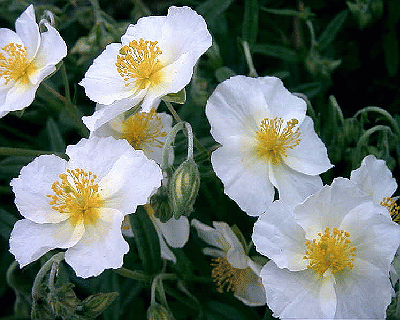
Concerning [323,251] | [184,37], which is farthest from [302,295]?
[184,37]

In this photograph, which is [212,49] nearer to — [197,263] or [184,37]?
[184,37]

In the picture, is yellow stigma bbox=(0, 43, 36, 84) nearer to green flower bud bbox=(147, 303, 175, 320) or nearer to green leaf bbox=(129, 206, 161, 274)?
green leaf bbox=(129, 206, 161, 274)

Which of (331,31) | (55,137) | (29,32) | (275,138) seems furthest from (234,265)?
(331,31)

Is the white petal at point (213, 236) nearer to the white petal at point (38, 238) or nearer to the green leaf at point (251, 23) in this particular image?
the white petal at point (38, 238)

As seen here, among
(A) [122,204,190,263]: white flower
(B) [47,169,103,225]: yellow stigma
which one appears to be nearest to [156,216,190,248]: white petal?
(A) [122,204,190,263]: white flower

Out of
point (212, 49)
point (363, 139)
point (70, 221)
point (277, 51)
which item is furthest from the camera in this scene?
point (277, 51)

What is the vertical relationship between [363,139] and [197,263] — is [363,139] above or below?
above

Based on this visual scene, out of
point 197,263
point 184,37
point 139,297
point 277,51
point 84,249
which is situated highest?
point 184,37
